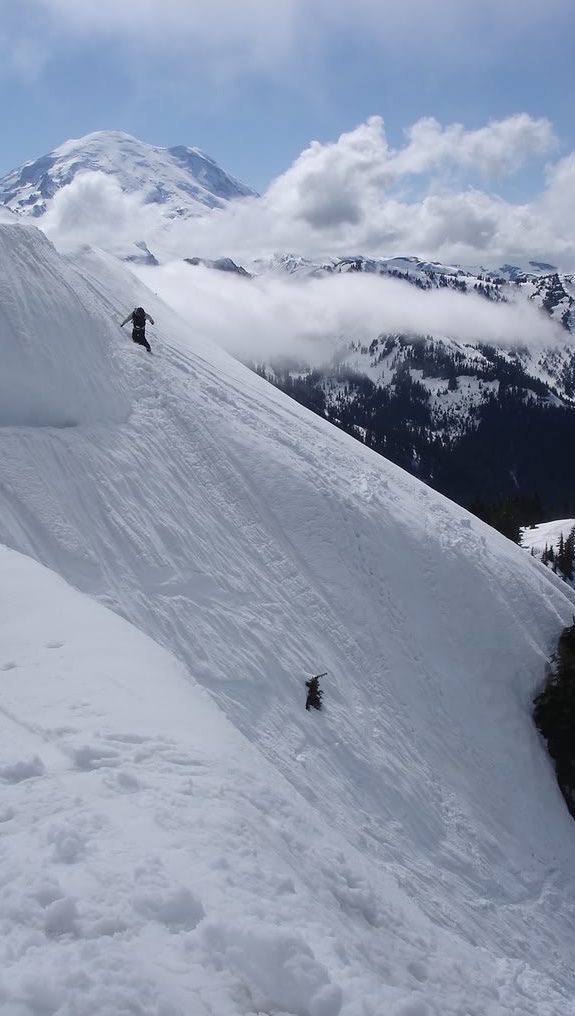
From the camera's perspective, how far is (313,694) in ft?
69.7

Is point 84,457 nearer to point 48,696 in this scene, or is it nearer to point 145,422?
point 145,422

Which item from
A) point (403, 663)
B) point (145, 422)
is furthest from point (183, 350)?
point (403, 663)

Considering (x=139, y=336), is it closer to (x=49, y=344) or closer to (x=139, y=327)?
(x=139, y=327)

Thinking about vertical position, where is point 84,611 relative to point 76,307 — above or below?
below

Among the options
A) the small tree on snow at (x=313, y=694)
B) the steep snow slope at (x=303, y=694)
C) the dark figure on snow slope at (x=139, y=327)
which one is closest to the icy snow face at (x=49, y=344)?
the steep snow slope at (x=303, y=694)

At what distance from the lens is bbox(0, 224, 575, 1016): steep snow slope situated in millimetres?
7344

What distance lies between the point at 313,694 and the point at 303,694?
1.10ft

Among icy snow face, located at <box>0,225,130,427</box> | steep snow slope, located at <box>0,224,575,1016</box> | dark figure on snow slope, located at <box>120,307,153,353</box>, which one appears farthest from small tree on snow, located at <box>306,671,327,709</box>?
dark figure on snow slope, located at <box>120,307,153,353</box>

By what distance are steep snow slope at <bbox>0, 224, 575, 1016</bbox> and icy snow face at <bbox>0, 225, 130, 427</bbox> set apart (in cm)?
36

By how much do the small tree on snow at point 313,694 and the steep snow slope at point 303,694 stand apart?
0.41 meters

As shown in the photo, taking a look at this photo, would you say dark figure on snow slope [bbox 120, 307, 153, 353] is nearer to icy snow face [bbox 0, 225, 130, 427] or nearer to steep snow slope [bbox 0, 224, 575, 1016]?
steep snow slope [bbox 0, 224, 575, 1016]

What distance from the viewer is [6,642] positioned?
12102mm

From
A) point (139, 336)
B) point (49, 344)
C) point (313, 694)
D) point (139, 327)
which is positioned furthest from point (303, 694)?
point (139, 327)

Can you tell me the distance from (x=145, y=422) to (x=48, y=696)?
17.3m
